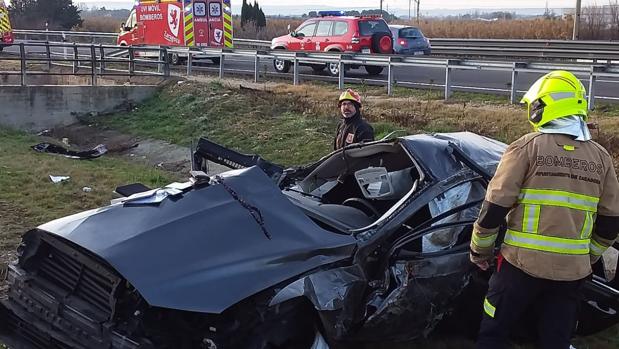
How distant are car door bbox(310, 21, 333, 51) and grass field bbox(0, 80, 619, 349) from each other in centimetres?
441

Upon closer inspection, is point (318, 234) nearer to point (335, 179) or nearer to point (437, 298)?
point (437, 298)

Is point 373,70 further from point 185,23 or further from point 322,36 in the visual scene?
point 185,23

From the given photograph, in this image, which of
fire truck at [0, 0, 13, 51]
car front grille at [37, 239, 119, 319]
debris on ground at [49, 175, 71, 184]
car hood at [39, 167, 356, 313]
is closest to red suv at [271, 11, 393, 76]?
debris on ground at [49, 175, 71, 184]

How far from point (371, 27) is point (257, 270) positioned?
18.1 metres

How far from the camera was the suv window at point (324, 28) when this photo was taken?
21.5 m

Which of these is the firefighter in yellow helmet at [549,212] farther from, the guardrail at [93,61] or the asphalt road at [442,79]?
the guardrail at [93,61]

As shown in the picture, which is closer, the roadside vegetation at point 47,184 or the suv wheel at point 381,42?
the roadside vegetation at point 47,184

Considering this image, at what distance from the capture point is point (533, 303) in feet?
12.6

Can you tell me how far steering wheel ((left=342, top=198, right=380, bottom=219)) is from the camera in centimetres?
509

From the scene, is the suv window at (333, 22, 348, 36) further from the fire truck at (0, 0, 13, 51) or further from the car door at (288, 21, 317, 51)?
the fire truck at (0, 0, 13, 51)

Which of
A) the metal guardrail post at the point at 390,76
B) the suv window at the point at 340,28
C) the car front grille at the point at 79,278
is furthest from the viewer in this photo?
the suv window at the point at 340,28

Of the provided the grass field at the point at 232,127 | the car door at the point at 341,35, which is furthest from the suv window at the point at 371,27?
the grass field at the point at 232,127

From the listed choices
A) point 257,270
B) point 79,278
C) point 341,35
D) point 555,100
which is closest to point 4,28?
point 341,35

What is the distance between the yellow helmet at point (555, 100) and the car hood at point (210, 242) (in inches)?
48.2
